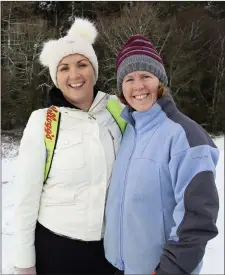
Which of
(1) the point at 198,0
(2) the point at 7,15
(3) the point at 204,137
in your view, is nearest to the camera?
(3) the point at 204,137

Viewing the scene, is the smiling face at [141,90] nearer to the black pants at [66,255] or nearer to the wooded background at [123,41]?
the black pants at [66,255]

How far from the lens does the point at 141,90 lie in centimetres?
180

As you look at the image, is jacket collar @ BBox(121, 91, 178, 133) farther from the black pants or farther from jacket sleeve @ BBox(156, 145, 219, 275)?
the black pants

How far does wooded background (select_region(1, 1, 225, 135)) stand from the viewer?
17.2 metres

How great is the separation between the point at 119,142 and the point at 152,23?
16.6m

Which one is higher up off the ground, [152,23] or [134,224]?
[152,23]

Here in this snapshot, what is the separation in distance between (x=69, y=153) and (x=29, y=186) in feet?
0.92

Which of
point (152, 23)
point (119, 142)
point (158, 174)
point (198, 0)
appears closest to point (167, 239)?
point (158, 174)

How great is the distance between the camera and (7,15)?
1902 centimetres

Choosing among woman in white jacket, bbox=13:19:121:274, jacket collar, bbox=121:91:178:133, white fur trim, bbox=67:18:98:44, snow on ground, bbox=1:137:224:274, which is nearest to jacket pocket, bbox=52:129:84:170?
woman in white jacket, bbox=13:19:121:274

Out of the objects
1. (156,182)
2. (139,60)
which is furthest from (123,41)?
(156,182)

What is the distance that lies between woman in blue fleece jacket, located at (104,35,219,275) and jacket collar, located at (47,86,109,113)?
0.18 m

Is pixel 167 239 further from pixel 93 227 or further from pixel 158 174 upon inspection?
pixel 93 227

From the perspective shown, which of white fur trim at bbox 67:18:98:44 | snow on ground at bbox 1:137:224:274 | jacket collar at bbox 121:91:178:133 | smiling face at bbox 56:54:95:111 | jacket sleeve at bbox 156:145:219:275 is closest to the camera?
jacket sleeve at bbox 156:145:219:275
